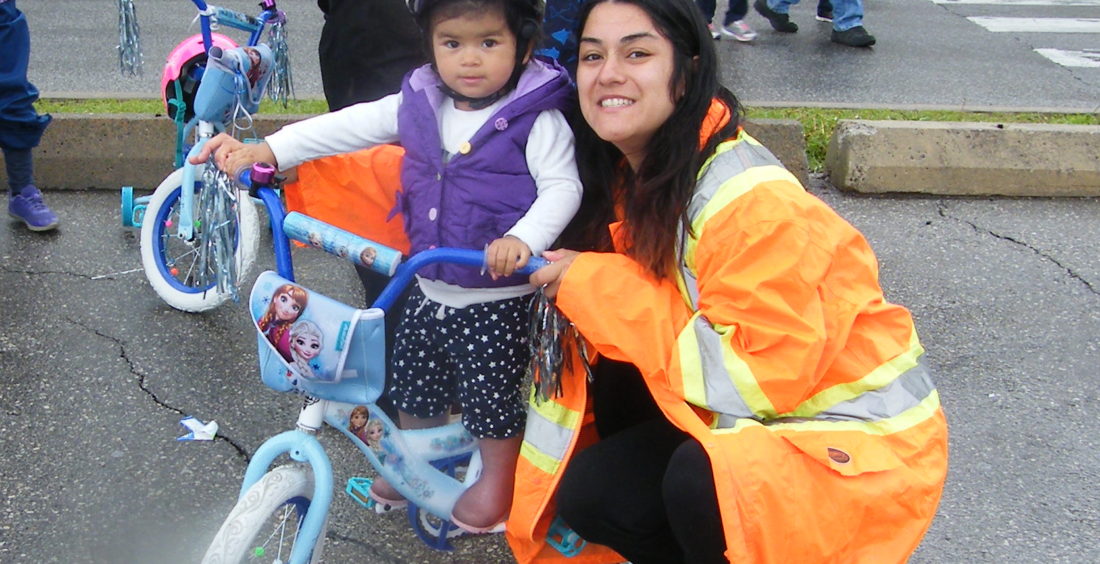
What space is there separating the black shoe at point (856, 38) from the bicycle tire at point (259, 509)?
21.2ft

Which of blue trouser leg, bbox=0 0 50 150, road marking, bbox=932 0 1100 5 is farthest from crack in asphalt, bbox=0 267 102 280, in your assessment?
road marking, bbox=932 0 1100 5

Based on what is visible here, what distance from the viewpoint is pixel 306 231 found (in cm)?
189

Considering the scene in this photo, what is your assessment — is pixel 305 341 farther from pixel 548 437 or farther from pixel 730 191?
pixel 730 191

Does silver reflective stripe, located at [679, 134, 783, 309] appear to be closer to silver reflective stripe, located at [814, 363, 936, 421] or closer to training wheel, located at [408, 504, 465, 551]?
silver reflective stripe, located at [814, 363, 936, 421]

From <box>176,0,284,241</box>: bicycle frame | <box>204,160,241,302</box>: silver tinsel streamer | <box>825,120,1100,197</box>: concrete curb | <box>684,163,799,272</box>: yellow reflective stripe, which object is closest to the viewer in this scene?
<box>684,163,799,272</box>: yellow reflective stripe

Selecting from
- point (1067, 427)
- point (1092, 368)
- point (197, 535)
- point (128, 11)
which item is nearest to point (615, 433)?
point (197, 535)

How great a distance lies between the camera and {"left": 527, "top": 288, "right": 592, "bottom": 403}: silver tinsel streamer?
2.03 m

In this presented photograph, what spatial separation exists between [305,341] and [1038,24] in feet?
27.7

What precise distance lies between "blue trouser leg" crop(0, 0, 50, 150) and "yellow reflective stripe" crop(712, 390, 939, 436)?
3.19 meters

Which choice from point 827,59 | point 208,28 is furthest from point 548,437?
point 827,59

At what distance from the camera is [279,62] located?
3385mm

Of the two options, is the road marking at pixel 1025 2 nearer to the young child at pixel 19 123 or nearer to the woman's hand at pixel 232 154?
the young child at pixel 19 123

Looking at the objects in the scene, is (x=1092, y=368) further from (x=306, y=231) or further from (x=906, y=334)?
(x=306, y=231)

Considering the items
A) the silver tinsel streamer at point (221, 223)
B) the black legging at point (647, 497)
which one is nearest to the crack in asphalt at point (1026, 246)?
the black legging at point (647, 497)
